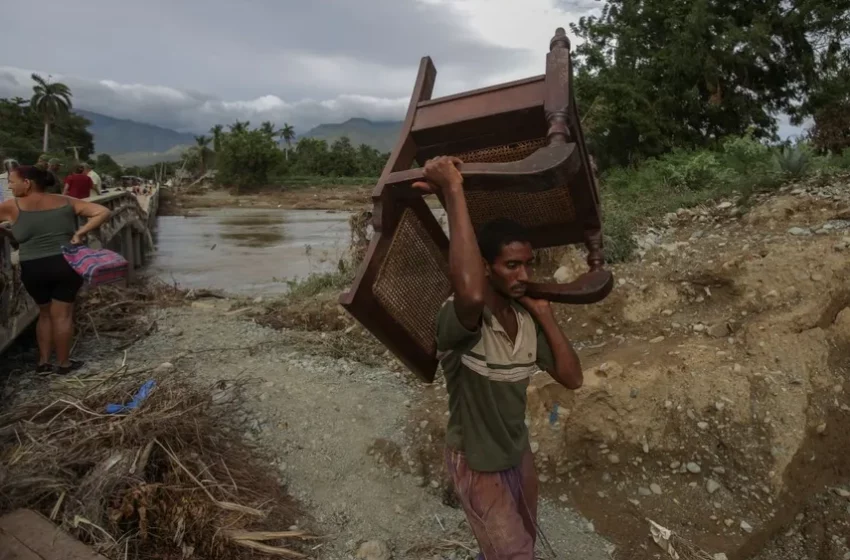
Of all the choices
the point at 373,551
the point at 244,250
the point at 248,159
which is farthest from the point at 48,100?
the point at 373,551

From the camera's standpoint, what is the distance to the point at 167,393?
10.4 feet

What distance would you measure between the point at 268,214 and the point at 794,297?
29.3m

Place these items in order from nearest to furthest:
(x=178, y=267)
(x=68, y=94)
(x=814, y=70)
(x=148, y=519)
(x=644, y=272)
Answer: (x=148, y=519)
(x=644, y=272)
(x=178, y=267)
(x=814, y=70)
(x=68, y=94)

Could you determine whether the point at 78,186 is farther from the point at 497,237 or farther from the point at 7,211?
the point at 497,237

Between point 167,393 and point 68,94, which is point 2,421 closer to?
point 167,393

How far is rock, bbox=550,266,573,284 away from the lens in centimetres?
483

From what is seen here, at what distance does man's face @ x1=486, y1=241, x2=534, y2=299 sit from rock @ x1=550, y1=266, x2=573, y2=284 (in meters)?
3.17

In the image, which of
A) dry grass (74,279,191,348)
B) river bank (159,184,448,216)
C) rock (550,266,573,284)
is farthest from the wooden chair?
river bank (159,184,448,216)

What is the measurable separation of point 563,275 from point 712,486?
2.14m

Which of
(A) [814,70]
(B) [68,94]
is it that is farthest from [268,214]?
(B) [68,94]

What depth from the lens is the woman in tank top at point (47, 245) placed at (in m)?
4.05

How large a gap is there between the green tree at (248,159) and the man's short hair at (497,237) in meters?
42.5

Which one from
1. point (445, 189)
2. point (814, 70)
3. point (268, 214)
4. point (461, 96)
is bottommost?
point (268, 214)

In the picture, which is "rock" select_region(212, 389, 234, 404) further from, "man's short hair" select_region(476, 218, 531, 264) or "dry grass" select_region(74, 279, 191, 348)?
"man's short hair" select_region(476, 218, 531, 264)
